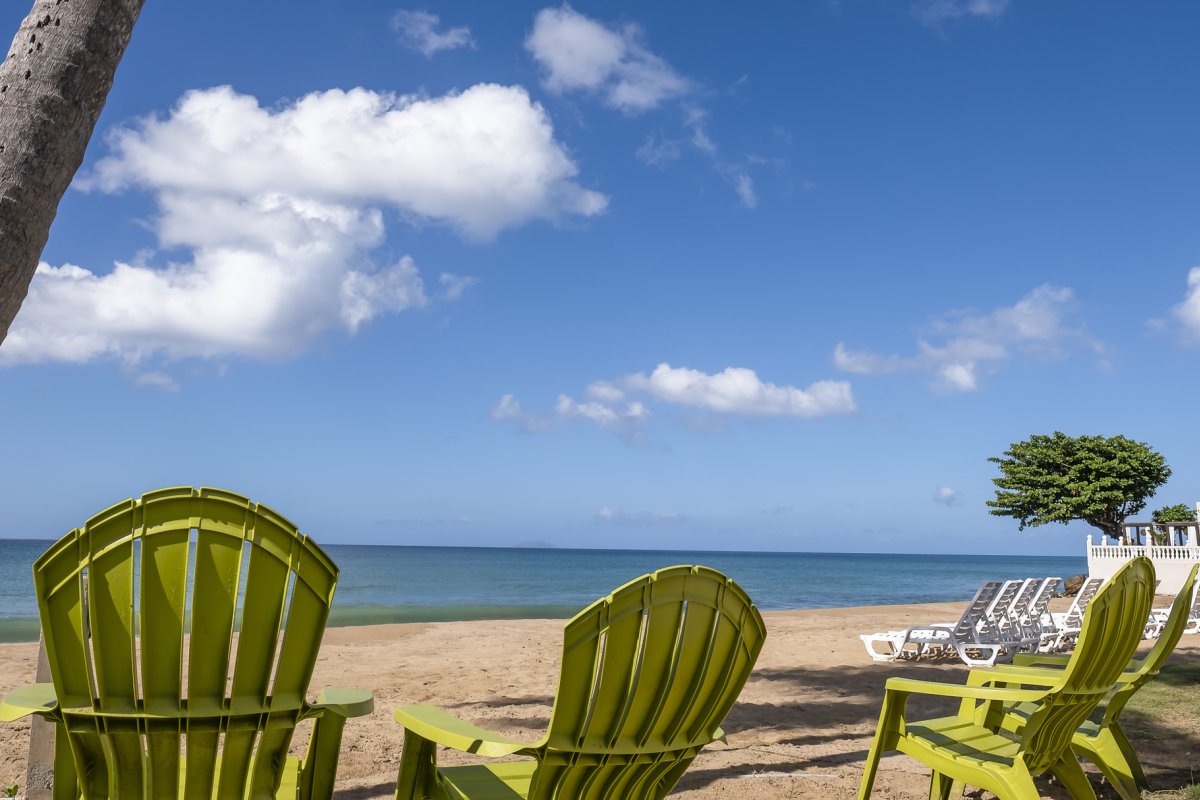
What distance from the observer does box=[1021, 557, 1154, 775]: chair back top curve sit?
3.14 m

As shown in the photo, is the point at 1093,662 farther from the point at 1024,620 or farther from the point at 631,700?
the point at 1024,620

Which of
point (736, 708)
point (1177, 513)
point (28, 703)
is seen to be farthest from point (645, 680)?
point (1177, 513)

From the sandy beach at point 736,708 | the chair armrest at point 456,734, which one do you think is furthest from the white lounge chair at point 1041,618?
the chair armrest at point 456,734

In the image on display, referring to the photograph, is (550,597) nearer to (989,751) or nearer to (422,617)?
(422,617)

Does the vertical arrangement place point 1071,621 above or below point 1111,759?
below

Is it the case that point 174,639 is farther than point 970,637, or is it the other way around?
point 970,637

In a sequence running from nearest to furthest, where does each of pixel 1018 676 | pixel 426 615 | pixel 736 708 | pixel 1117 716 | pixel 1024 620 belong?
1. pixel 1018 676
2. pixel 1117 716
3. pixel 736 708
4. pixel 1024 620
5. pixel 426 615

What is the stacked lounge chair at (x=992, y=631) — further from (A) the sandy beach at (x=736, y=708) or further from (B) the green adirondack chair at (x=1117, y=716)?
(B) the green adirondack chair at (x=1117, y=716)

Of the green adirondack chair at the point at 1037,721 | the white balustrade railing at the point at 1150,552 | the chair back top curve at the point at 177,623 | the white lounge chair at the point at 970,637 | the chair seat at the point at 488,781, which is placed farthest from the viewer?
the white balustrade railing at the point at 1150,552

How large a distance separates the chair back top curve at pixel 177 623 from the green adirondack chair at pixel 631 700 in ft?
1.58

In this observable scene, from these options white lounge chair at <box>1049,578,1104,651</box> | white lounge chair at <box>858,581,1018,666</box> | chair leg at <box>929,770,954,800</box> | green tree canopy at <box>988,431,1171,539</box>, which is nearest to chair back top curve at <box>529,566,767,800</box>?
chair leg at <box>929,770,954,800</box>

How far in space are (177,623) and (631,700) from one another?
3.73ft

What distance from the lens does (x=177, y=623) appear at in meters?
2.18

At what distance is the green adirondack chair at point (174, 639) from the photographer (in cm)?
212
